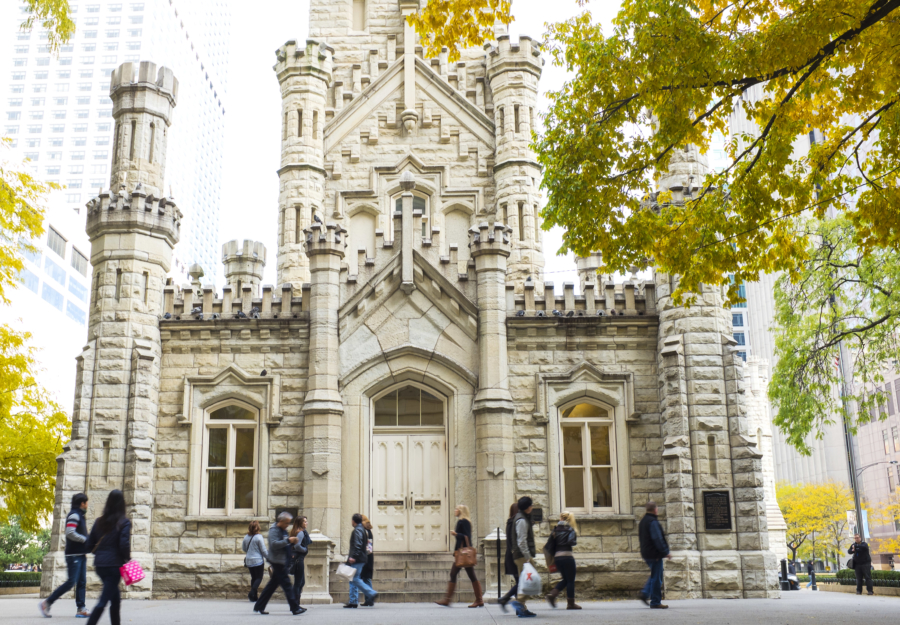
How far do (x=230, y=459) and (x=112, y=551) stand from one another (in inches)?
365

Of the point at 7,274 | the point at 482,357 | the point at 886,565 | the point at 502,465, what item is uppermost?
the point at 7,274

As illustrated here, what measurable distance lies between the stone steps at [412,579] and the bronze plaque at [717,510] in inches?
177

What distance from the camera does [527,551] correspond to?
41.6ft

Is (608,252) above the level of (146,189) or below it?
below

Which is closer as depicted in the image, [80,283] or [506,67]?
[506,67]

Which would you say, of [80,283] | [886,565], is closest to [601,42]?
[886,565]

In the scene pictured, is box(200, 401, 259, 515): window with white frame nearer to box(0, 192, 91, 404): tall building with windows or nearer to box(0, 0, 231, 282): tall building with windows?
box(0, 192, 91, 404): tall building with windows

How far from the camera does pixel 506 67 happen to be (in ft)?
80.6

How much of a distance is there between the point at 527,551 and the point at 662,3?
25.3 ft

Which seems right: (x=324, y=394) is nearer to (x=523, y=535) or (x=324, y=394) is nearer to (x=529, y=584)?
(x=523, y=535)

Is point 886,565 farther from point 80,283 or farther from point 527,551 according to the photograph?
point 80,283

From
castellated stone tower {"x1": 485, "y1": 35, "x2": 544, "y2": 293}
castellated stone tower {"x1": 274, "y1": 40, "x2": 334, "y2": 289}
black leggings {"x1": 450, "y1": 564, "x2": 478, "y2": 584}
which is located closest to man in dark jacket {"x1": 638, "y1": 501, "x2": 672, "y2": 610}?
black leggings {"x1": 450, "y1": 564, "x2": 478, "y2": 584}

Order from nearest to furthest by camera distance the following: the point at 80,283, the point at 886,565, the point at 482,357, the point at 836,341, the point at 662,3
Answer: the point at 662,3 → the point at 482,357 → the point at 836,341 → the point at 886,565 → the point at 80,283

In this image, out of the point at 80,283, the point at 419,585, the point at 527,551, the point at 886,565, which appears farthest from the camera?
the point at 80,283
